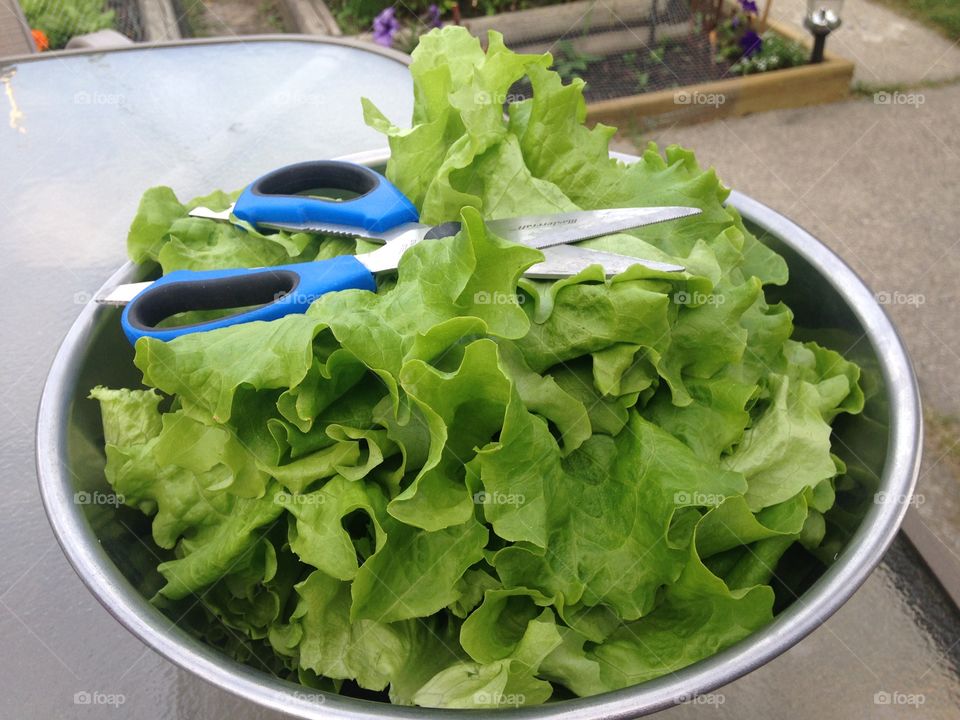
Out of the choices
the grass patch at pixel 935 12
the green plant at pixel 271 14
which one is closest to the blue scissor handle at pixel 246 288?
the green plant at pixel 271 14

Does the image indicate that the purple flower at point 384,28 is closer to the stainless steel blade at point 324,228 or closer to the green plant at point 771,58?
the green plant at point 771,58

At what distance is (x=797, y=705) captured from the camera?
0.92 m

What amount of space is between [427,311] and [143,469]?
366mm

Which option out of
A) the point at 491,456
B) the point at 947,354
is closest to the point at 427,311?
the point at 491,456

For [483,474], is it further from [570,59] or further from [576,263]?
[570,59]

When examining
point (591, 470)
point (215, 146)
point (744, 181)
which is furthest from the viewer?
point (744, 181)

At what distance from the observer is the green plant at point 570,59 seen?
3824 millimetres

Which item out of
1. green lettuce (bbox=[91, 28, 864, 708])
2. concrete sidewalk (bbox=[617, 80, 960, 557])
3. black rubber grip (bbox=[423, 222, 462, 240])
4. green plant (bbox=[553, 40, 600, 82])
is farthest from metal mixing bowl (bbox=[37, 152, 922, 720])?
green plant (bbox=[553, 40, 600, 82])

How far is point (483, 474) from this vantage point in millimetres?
708

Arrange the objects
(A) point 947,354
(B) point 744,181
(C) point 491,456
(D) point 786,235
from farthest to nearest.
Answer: (B) point 744,181 → (A) point 947,354 → (D) point 786,235 → (C) point 491,456

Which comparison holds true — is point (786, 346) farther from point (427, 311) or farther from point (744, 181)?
point (744, 181)

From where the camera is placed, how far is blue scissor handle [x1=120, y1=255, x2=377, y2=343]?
Result: 82cm

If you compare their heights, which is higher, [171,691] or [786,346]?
[786,346]

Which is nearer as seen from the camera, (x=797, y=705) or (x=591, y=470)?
(x=591, y=470)
